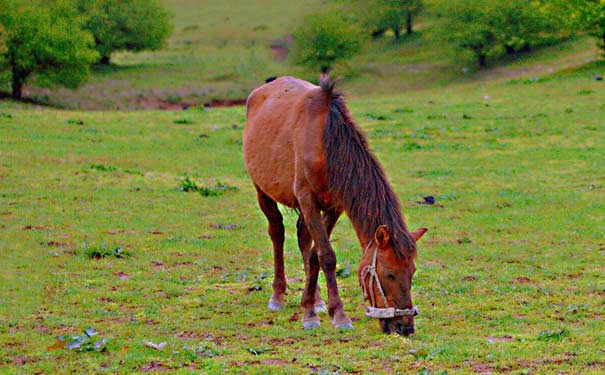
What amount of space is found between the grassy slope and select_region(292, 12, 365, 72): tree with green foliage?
77 centimetres

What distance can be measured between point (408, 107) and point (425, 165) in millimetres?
9028

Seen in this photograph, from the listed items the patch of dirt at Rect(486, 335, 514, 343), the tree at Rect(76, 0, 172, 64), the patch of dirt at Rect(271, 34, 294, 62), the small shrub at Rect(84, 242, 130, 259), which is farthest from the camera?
the patch of dirt at Rect(271, 34, 294, 62)

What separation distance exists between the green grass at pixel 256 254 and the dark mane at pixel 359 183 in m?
0.95

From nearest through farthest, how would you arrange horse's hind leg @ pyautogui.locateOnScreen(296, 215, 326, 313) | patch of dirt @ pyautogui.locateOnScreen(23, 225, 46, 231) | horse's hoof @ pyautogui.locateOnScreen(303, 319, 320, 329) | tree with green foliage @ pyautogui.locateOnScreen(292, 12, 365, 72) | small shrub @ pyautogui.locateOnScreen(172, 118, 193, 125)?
horse's hoof @ pyautogui.locateOnScreen(303, 319, 320, 329), horse's hind leg @ pyautogui.locateOnScreen(296, 215, 326, 313), patch of dirt @ pyautogui.locateOnScreen(23, 225, 46, 231), small shrub @ pyautogui.locateOnScreen(172, 118, 193, 125), tree with green foliage @ pyautogui.locateOnScreen(292, 12, 365, 72)

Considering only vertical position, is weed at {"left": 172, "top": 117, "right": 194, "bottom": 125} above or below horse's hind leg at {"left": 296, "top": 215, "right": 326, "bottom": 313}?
below

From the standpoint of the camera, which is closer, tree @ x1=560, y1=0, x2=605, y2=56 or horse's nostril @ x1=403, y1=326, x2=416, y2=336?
horse's nostril @ x1=403, y1=326, x2=416, y2=336

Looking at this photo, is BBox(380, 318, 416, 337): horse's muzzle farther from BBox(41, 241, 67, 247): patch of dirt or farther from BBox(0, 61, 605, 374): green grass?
BBox(41, 241, 67, 247): patch of dirt

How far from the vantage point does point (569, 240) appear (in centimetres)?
1190

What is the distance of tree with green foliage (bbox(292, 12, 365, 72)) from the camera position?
4525 centimetres

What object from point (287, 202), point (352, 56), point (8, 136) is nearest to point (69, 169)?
point (8, 136)

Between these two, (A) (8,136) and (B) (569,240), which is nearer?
(B) (569,240)

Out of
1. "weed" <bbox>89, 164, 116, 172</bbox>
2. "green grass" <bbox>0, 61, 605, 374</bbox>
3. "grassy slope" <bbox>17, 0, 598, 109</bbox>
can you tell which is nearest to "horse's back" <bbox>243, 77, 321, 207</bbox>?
"green grass" <bbox>0, 61, 605, 374</bbox>

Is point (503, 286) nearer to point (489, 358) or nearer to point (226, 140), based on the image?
point (489, 358)

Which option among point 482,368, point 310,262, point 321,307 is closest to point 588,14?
point 321,307
